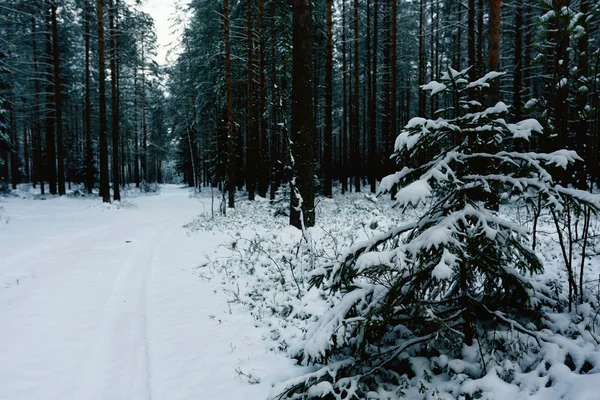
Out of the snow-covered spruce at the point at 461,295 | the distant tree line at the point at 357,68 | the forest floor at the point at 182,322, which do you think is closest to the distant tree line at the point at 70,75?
the distant tree line at the point at 357,68

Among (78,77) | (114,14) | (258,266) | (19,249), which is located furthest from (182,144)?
(258,266)

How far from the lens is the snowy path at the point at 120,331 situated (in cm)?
345

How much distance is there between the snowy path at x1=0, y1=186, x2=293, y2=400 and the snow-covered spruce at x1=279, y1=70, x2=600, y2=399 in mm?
1011

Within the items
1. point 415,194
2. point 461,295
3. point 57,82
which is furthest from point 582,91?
point 57,82

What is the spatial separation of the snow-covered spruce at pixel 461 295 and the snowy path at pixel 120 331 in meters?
1.01

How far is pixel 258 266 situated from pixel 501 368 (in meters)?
5.09

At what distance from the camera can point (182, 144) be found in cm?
5022

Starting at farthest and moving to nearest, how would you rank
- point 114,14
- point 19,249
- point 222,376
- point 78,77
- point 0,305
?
point 78,77, point 114,14, point 19,249, point 0,305, point 222,376

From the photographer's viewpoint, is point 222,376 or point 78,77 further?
point 78,77

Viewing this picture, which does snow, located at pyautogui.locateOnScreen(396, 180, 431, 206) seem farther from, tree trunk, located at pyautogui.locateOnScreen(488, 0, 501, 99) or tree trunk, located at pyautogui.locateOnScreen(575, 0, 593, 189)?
tree trunk, located at pyautogui.locateOnScreen(575, 0, 593, 189)

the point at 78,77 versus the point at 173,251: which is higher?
the point at 78,77

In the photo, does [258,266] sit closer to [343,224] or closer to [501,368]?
[343,224]

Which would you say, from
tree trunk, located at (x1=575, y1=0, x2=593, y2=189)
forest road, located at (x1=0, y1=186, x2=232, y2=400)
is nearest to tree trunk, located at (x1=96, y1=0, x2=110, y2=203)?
forest road, located at (x1=0, y1=186, x2=232, y2=400)

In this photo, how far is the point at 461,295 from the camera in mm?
3025
